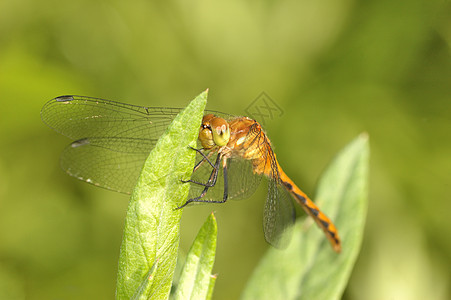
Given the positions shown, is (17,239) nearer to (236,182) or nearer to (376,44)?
(236,182)

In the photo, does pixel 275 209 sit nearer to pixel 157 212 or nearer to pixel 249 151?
pixel 249 151

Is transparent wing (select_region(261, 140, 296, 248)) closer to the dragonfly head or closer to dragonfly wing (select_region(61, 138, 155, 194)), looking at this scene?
the dragonfly head

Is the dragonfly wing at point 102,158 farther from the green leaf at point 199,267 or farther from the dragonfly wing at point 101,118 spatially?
the green leaf at point 199,267

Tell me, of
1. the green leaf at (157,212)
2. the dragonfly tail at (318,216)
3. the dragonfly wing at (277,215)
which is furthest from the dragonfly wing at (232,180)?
the green leaf at (157,212)

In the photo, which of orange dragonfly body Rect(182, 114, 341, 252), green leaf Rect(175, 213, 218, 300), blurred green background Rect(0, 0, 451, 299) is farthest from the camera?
blurred green background Rect(0, 0, 451, 299)

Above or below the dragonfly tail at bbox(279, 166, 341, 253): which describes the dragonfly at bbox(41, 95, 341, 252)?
above

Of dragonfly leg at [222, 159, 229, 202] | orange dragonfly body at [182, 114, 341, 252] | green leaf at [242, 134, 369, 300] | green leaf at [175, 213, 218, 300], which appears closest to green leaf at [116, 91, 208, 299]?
green leaf at [175, 213, 218, 300]

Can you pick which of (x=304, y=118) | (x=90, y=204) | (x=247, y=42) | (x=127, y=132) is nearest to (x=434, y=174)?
(x=304, y=118)

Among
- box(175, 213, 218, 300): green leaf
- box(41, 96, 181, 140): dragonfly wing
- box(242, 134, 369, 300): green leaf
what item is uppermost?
box(41, 96, 181, 140): dragonfly wing
